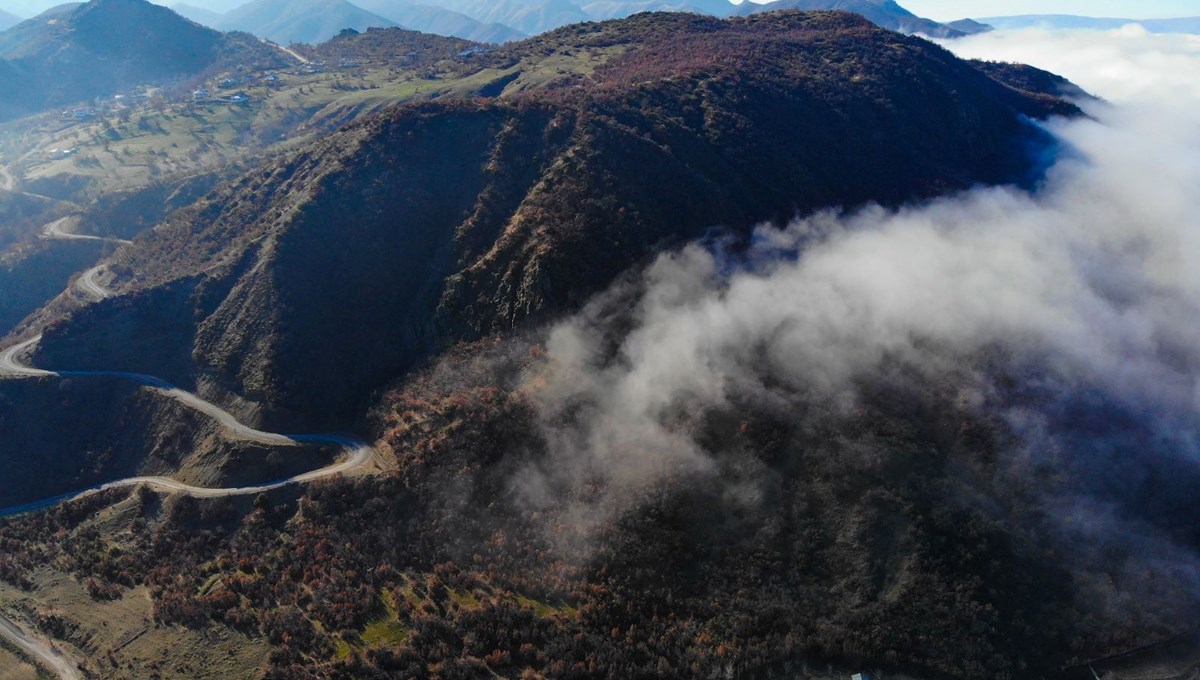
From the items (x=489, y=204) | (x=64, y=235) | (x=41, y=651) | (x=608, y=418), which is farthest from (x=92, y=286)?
(x=608, y=418)

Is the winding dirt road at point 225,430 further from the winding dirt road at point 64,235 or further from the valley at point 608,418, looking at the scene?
the winding dirt road at point 64,235

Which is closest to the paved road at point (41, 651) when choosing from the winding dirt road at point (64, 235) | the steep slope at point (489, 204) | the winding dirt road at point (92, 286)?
the steep slope at point (489, 204)

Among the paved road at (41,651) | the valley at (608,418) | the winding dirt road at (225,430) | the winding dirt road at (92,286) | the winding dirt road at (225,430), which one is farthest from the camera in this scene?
the winding dirt road at (92,286)

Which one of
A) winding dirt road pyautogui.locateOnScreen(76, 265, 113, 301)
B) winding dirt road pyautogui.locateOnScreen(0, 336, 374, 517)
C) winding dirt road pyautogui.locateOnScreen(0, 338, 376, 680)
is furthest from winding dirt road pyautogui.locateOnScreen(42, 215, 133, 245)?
winding dirt road pyautogui.locateOnScreen(0, 336, 374, 517)

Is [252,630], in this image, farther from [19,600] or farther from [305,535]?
[19,600]

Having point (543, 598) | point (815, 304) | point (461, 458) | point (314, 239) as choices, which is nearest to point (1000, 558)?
point (815, 304)
